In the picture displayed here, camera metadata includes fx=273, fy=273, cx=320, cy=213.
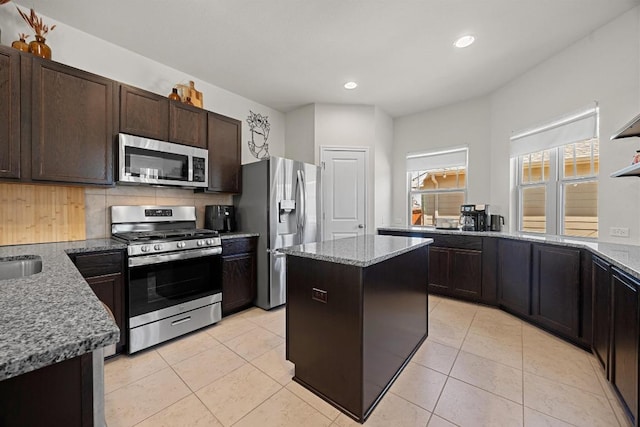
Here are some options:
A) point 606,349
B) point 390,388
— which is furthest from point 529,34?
point 390,388

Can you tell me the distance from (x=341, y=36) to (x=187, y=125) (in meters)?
1.81

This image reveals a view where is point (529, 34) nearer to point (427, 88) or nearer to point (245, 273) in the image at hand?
point (427, 88)

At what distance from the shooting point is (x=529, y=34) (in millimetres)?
2572

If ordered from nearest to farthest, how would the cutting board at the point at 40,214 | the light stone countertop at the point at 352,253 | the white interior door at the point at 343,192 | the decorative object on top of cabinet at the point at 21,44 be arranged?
1. the light stone countertop at the point at 352,253
2. the decorative object on top of cabinet at the point at 21,44
3. the cutting board at the point at 40,214
4. the white interior door at the point at 343,192

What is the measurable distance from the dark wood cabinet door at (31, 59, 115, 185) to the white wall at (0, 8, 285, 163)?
435 mm

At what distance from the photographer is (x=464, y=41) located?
105 inches

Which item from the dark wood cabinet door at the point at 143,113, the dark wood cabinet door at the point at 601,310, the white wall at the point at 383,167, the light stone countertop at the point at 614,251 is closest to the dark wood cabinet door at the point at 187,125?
the dark wood cabinet door at the point at 143,113

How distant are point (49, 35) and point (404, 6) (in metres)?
3.01

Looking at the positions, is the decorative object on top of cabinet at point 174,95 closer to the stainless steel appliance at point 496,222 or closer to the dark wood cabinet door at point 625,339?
the dark wood cabinet door at point 625,339

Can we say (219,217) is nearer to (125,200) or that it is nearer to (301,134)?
(125,200)

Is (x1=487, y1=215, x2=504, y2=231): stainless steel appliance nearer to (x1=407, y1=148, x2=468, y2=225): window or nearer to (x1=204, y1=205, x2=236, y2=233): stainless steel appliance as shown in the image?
(x1=407, y1=148, x2=468, y2=225): window

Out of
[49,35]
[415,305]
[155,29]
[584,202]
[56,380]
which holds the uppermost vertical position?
[155,29]

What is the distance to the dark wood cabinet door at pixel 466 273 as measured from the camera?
3.37 meters

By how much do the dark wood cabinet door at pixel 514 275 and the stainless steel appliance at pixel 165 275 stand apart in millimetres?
3168
